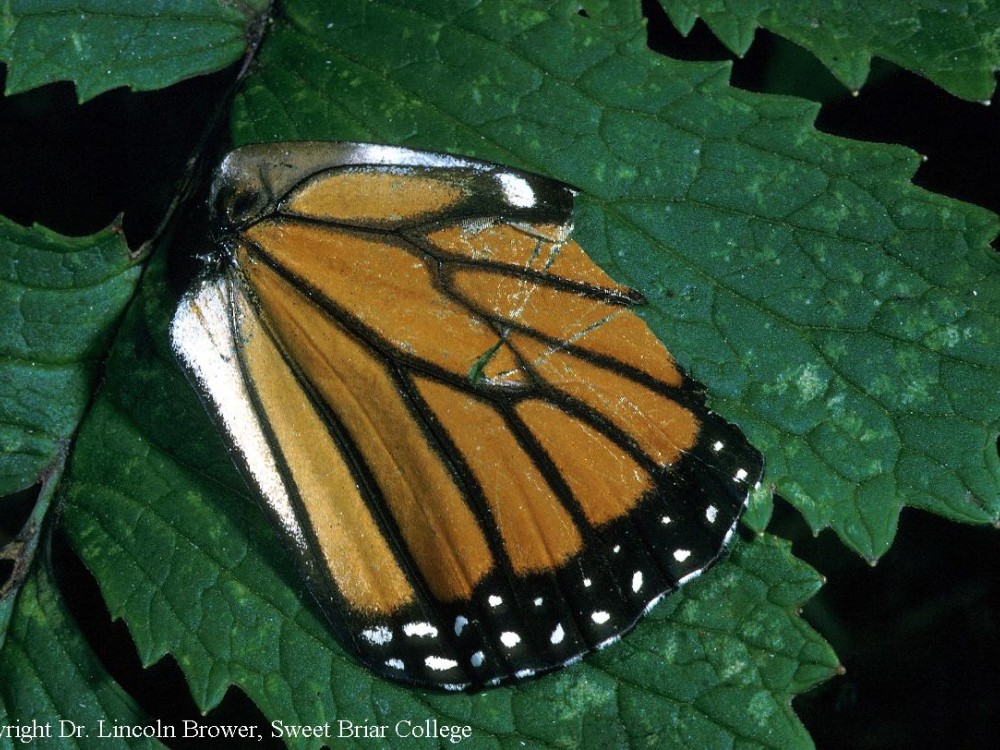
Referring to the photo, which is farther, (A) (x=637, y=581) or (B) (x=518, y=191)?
(B) (x=518, y=191)

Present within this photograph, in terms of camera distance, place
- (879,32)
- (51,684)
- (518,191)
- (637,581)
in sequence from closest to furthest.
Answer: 1. (637,581)
2. (518,191)
3. (879,32)
4. (51,684)

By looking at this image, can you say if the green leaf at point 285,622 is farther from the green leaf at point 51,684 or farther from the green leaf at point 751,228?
the green leaf at point 751,228

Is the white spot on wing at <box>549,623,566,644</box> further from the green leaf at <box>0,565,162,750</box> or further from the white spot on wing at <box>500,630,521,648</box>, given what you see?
the green leaf at <box>0,565,162,750</box>

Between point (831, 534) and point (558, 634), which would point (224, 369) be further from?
point (831, 534)

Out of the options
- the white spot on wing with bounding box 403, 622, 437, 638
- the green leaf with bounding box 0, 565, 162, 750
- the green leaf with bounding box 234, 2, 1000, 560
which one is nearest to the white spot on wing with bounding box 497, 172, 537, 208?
the green leaf with bounding box 234, 2, 1000, 560

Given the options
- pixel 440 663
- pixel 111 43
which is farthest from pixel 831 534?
pixel 111 43

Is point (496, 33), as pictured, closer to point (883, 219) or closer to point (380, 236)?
point (380, 236)
